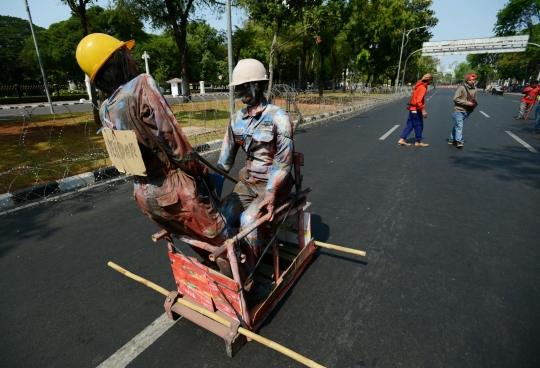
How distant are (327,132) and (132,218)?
829 centimetres

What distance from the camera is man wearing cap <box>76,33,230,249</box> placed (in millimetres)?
1645

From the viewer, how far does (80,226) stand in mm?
3885

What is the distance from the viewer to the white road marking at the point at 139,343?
1959mm

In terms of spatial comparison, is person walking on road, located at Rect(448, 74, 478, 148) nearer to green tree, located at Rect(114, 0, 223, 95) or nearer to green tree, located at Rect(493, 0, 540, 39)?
green tree, located at Rect(114, 0, 223, 95)

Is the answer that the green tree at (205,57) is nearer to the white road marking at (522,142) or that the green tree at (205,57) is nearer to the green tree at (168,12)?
the green tree at (168,12)

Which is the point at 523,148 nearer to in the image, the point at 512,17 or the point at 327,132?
the point at 327,132

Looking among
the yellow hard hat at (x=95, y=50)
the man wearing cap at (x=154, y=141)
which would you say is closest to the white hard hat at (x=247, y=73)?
the man wearing cap at (x=154, y=141)

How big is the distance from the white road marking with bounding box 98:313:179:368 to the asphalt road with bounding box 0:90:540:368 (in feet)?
0.16

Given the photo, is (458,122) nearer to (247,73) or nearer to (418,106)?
(418,106)

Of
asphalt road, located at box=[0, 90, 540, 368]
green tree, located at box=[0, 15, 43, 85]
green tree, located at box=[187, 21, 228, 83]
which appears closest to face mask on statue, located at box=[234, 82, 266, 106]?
asphalt road, located at box=[0, 90, 540, 368]

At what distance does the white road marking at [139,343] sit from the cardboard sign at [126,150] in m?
1.29

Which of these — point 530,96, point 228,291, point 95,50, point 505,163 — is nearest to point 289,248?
point 228,291

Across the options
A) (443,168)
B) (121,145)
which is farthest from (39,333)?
(443,168)

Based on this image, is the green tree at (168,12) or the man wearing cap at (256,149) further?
the green tree at (168,12)
